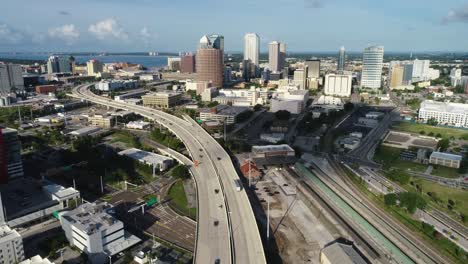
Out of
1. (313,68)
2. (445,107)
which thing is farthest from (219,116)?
(313,68)

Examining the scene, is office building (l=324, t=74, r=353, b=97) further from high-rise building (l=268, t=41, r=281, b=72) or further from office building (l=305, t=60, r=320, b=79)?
high-rise building (l=268, t=41, r=281, b=72)

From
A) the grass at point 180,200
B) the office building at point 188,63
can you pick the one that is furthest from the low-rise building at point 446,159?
the office building at point 188,63

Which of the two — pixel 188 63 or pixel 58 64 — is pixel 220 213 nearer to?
pixel 188 63

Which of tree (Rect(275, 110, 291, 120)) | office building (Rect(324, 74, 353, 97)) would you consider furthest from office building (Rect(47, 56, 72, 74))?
tree (Rect(275, 110, 291, 120))

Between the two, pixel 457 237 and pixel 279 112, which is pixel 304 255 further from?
pixel 279 112

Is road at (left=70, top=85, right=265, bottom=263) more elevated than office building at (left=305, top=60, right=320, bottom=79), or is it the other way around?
office building at (left=305, top=60, right=320, bottom=79)

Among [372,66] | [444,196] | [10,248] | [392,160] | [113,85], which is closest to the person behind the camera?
[10,248]
